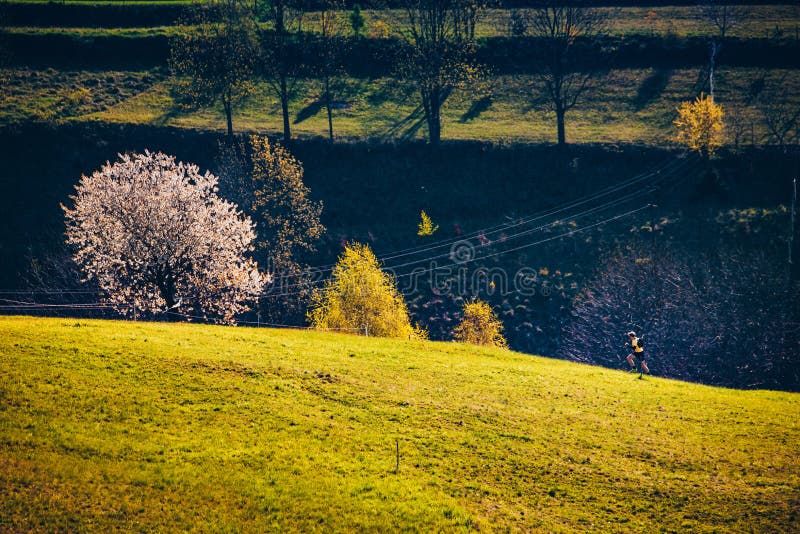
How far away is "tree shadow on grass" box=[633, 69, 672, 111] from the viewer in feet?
286

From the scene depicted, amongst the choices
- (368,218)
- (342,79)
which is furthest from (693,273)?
(342,79)

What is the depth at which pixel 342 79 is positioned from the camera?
95250 millimetres

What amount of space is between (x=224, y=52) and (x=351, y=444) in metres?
66.9

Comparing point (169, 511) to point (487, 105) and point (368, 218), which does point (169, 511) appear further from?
point (487, 105)

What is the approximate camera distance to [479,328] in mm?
64000

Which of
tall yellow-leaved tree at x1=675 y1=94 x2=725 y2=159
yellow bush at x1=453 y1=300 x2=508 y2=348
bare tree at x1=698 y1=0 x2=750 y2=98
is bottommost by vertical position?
yellow bush at x1=453 y1=300 x2=508 y2=348

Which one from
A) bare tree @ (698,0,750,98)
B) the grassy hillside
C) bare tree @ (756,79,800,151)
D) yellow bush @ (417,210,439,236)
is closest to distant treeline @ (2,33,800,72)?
bare tree @ (698,0,750,98)

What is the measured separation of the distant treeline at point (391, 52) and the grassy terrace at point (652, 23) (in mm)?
1723

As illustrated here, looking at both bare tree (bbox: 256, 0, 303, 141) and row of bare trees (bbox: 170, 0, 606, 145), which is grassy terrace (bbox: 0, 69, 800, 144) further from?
bare tree (bbox: 256, 0, 303, 141)

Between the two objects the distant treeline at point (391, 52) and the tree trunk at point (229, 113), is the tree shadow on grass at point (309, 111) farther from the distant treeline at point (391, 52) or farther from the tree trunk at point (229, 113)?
the tree trunk at point (229, 113)

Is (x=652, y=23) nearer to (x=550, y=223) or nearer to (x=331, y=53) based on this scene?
(x=550, y=223)

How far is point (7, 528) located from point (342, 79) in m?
81.3

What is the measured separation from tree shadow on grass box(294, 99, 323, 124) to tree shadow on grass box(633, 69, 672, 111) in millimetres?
43024

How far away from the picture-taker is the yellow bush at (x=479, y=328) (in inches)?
2457
